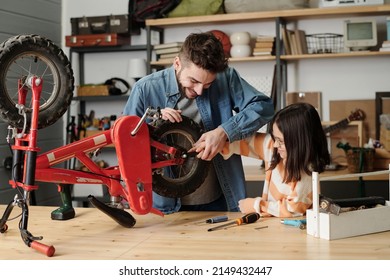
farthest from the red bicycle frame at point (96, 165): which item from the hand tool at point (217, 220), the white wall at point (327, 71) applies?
the white wall at point (327, 71)

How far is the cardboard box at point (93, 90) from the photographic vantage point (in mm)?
4934

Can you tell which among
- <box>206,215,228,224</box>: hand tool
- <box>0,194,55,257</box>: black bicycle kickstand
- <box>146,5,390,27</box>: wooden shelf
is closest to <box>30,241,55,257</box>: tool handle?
<box>0,194,55,257</box>: black bicycle kickstand

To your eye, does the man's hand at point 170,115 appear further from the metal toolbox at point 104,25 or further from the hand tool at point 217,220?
the metal toolbox at point 104,25

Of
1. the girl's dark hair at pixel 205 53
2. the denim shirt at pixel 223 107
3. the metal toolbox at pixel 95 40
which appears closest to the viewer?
the girl's dark hair at pixel 205 53

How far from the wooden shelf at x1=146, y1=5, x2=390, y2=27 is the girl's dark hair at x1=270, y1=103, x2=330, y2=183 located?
2.62m

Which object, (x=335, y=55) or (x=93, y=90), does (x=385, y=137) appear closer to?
(x=335, y=55)

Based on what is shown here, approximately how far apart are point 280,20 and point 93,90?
1.71 metres

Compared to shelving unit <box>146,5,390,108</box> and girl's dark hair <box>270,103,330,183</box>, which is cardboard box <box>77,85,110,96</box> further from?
girl's dark hair <box>270,103,330,183</box>

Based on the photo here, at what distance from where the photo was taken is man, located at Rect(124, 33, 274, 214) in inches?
77.1

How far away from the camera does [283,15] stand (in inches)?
176

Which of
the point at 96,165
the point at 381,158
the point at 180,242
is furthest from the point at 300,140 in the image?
the point at 381,158

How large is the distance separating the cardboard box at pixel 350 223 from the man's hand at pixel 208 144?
0.43 meters

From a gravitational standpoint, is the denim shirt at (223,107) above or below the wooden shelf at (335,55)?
A: below
